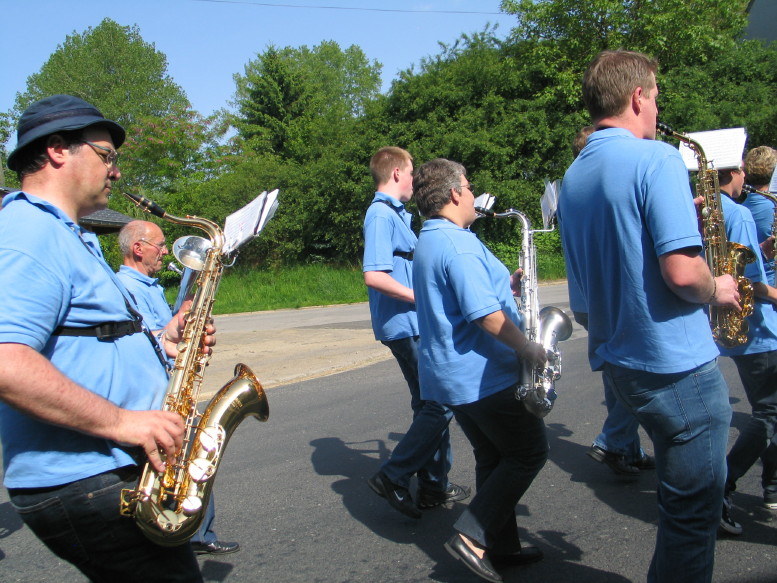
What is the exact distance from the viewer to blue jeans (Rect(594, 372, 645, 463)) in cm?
438

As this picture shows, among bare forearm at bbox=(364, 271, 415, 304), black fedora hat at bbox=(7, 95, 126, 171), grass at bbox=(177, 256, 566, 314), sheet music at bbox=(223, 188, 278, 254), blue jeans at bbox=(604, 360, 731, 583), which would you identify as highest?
black fedora hat at bbox=(7, 95, 126, 171)

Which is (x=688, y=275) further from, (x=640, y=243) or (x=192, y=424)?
(x=192, y=424)

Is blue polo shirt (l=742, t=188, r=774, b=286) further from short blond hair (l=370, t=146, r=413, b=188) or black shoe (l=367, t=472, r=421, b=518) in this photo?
black shoe (l=367, t=472, r=421, b=518)

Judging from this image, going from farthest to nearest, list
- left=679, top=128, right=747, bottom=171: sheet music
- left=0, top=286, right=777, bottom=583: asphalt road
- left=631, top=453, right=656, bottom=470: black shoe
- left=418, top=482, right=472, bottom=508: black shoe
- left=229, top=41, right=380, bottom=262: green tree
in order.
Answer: left=229, top=41, right=380, bottom=262: green tree → left=631, top=453, right=656, bottom=470: black shoe → left=418, top=482, right=472, bottom=508: black shoe → left=679, top=128, right=747, bottom=171: sheet music → left=0, top=286, right=777, bottom=583: asphalt road

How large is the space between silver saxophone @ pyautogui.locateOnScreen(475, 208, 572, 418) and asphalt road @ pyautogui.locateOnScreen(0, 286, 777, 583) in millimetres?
866

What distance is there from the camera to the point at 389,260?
4.14m

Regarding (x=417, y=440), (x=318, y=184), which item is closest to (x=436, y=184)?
(x=417, y=440)

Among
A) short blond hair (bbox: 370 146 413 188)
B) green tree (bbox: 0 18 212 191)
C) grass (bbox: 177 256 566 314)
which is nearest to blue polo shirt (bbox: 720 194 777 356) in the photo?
short blond hair (bbox: 370 146 413 188)

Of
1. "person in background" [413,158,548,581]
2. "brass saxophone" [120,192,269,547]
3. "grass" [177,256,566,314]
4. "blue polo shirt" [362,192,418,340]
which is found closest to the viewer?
"brass saxophone" [120,192,269,547]

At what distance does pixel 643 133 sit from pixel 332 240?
2210 centimetres

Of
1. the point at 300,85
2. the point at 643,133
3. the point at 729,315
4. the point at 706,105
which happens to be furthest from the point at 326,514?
the point at 300,85

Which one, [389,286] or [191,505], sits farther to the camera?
[389,286]

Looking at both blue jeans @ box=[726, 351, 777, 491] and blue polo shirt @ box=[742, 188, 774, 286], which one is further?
blue polo shirt @ box=[742, 188, 774, 286]

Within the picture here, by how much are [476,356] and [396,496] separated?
1.25m
